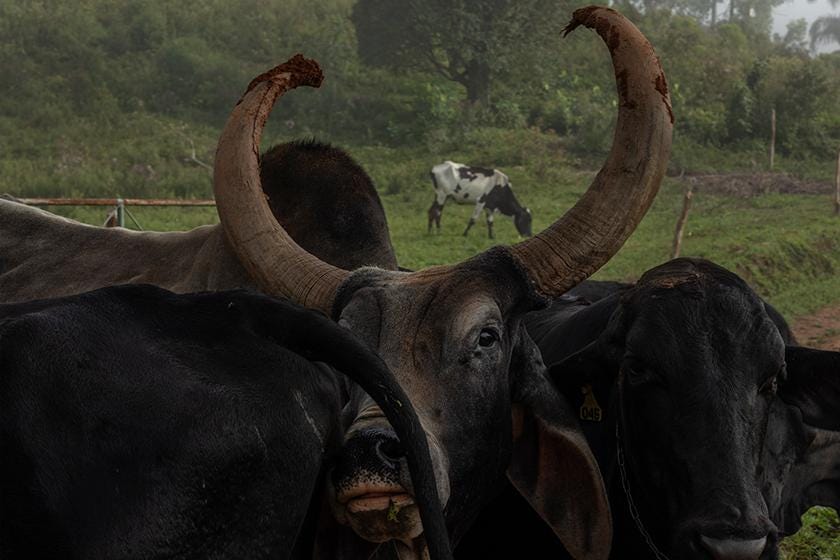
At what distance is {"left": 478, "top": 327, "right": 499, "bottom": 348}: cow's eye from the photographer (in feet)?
9.82

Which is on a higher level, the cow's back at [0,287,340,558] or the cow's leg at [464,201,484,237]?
the cow's back at [0,287,340,558]

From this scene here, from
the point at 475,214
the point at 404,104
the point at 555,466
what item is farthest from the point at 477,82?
the point at 555,466

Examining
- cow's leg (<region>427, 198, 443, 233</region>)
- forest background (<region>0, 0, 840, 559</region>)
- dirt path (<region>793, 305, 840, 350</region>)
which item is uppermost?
forest background (<region>0, 0, 840, 559</region>)

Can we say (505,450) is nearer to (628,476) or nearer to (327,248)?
(628,476)

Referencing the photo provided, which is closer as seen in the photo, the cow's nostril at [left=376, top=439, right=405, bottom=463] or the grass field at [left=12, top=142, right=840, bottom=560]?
the cow's nostril at [left=376, top=439, right=405, bottom=463]

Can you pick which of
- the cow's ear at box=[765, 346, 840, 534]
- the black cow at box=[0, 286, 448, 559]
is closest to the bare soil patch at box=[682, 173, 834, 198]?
the cow's ear at box=[765, 346, 840, 534]

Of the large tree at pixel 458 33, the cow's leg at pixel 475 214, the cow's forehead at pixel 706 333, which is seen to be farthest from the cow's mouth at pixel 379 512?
the large tree at pixel 458 33

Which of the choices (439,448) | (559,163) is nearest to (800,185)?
(559,163)

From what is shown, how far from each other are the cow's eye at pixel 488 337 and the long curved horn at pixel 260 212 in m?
0.55

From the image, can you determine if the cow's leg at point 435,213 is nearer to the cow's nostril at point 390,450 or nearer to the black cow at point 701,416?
the black cow at point 701,416

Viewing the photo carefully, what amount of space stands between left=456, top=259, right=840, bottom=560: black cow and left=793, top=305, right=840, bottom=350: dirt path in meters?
7.74

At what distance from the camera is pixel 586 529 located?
10.7 feet

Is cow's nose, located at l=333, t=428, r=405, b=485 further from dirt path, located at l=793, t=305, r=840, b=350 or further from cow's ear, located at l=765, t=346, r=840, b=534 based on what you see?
dirt path, located at l=793, t=305, r=840, b=350

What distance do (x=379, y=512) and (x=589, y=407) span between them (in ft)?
3.67
